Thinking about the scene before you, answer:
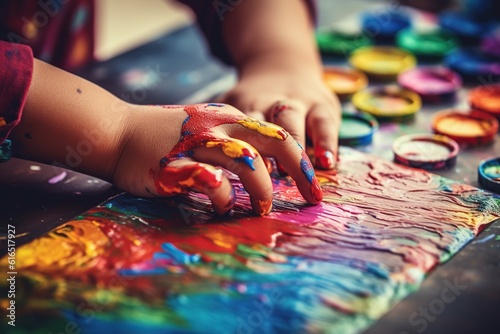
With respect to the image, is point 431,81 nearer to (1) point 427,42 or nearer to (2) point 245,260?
(1) point 427,42

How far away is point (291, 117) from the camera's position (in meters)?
0.91

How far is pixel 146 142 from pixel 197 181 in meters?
0.11

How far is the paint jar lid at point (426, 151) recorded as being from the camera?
90 centimetres

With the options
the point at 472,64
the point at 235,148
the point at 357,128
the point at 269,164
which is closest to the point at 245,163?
the point at 235,148

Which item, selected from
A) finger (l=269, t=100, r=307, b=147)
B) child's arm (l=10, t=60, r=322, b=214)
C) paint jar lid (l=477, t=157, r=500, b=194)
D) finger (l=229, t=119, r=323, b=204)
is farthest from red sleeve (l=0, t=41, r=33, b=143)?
paint jar lid (l=477, t=157, r=500, b=194)

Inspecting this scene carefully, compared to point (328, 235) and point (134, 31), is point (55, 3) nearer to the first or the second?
point (328, 235)

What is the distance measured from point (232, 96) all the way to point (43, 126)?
353mm

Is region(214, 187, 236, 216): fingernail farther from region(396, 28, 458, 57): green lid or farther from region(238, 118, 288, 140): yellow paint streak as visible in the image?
region(396, 28, 458, 57): green lid

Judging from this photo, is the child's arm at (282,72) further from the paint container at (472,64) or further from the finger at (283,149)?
the paint container at (472,64)

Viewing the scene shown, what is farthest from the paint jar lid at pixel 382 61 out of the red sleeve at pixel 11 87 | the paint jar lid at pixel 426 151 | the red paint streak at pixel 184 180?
the red sleeve at pixel 11 87

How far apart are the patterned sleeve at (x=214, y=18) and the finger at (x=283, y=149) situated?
0.46 m

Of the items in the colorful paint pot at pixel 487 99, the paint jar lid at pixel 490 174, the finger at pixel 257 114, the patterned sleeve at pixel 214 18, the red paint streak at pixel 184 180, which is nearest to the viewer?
the red paint streak at pixel 184 180

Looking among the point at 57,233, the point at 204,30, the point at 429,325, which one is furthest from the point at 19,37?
the point at 429,325

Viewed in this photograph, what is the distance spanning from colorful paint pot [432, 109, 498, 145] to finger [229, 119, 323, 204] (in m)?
0.32
